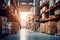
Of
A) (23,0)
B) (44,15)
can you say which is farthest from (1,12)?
(23,0)

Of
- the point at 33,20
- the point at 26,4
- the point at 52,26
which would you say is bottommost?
the point at 52,26

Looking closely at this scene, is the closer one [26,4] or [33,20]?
[33,20]

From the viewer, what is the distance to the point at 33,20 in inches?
505

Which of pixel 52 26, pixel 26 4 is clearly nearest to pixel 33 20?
pixel 52 26

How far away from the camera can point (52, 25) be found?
22.8 feet

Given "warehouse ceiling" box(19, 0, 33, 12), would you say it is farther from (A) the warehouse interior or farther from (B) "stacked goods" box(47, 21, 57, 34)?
(B) "stacked goods" box(47, 21, 57, 34)

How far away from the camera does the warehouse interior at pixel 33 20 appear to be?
18.3ft

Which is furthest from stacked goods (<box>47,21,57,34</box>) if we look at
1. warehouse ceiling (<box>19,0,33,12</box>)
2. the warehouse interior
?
warehouse ceiling (<box>19,0,33,12</box>)

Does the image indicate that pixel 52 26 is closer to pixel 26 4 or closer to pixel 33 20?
pixel 33 20

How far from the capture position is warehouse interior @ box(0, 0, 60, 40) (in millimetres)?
5574

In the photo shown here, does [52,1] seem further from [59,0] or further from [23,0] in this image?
[23,0]

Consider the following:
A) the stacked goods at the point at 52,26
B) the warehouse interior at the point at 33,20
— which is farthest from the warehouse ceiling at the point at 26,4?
the stacked goods at the point at 52,26

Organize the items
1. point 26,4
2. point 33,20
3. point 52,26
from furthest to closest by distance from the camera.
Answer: point 26,4
point 33,20
point 52,26

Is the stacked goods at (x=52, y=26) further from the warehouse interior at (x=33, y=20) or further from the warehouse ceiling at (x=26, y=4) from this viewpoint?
the warehouse ceiling at (x=26, y=4)
